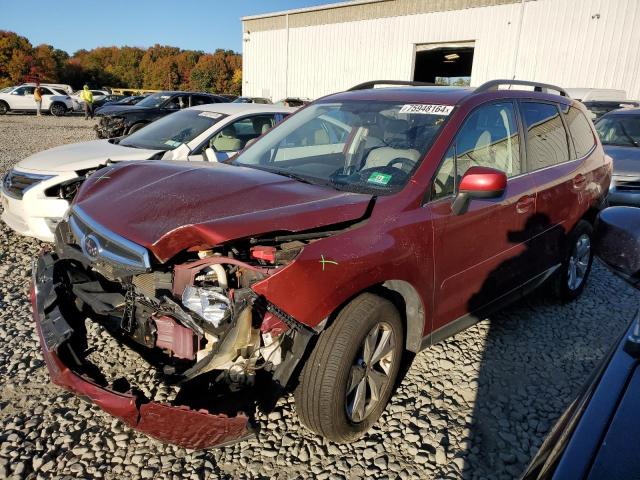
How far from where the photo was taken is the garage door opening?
72.1ft

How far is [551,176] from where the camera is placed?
3.53 m

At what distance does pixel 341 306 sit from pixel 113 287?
1331 millimetres

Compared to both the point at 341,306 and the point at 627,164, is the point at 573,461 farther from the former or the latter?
the point at 627,164

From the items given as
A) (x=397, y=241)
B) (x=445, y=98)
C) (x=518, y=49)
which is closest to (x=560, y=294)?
(x=445, y=98)

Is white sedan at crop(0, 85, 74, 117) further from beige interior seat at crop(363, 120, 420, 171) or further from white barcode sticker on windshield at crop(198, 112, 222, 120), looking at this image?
beige interior seat at crop(363, 120, 420, 171)

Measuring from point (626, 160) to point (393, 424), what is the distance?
6.60 metres

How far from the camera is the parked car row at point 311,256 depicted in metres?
2.01

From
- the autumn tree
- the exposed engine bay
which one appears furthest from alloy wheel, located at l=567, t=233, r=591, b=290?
the autumn tree

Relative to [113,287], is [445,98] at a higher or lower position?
higher

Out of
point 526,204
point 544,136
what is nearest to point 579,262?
point 544,136

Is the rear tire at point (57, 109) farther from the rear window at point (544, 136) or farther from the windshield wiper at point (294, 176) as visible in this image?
the rear window at point (544, 136)

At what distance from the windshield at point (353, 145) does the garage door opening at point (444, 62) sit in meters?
17.8

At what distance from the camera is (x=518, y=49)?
63.5 feet

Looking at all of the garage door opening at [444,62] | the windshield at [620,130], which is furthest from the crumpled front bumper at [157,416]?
the garage door opening at [444,62]
